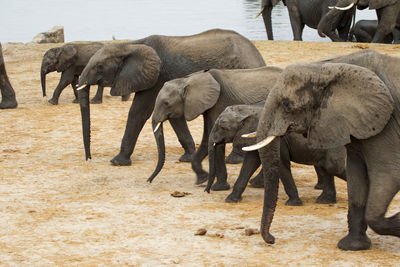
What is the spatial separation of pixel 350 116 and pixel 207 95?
2.34 meters

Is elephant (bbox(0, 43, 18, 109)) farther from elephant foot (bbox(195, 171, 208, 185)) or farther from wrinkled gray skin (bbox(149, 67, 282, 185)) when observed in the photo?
elephant foot (bbox(195, 171, 208, 185))

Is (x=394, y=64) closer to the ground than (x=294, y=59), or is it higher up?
higher up

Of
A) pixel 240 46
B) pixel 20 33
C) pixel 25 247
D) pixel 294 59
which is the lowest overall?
pixel 20 33

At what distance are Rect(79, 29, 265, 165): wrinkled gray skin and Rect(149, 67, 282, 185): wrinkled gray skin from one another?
762mm

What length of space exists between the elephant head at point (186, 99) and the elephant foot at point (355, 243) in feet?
7.13

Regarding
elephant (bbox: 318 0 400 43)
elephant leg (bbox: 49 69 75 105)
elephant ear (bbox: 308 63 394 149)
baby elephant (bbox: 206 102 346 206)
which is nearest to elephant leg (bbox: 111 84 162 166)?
baby elephant (bbox: 206 102 346 206)

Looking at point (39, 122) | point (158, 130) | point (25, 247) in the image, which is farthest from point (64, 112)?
point (25, 247)

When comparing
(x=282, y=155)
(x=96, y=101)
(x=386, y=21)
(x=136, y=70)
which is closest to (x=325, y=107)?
(x=282, y=155)

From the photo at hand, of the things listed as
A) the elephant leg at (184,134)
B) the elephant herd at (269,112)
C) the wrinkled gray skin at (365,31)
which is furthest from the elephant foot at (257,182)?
the wrinkled gray skin at (365,31)

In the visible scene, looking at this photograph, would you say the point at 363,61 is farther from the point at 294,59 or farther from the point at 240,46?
the point at 294,59

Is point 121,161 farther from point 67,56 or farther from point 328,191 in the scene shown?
point 67,56

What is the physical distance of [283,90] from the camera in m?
5.31

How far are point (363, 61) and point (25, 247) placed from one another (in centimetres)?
245

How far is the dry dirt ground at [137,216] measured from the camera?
5.48 metres
